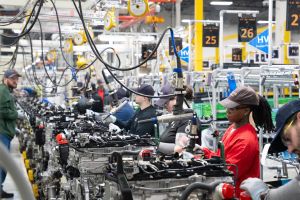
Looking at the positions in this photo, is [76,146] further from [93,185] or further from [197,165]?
[197,165]

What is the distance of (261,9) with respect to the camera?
84.1 ft

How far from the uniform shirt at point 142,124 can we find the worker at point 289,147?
282 cm

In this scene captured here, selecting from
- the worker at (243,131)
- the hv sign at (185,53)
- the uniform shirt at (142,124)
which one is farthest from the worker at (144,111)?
the hv sign at (185,53)

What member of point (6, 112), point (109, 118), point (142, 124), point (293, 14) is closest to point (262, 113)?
point (142, 124)

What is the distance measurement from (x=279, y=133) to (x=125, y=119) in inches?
177

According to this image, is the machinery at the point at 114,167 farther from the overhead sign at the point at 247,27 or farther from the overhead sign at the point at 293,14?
the overhead sign at the point at 247,27

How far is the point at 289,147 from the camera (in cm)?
210

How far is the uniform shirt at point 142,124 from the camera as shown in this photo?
17.0 ft

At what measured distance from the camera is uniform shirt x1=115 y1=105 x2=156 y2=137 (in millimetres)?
5184

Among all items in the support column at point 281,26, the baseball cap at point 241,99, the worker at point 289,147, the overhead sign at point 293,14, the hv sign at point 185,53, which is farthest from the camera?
the support column at point 281,26

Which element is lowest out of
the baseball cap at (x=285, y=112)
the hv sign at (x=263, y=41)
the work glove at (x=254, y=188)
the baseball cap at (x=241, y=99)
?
the work glove at (x=254, y=188)

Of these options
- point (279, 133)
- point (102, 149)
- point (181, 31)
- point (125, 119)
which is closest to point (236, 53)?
point (181, 31)

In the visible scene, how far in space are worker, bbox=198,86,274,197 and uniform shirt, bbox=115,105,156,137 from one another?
1.51m

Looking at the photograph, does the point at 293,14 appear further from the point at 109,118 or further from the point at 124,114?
the point at 109,118
